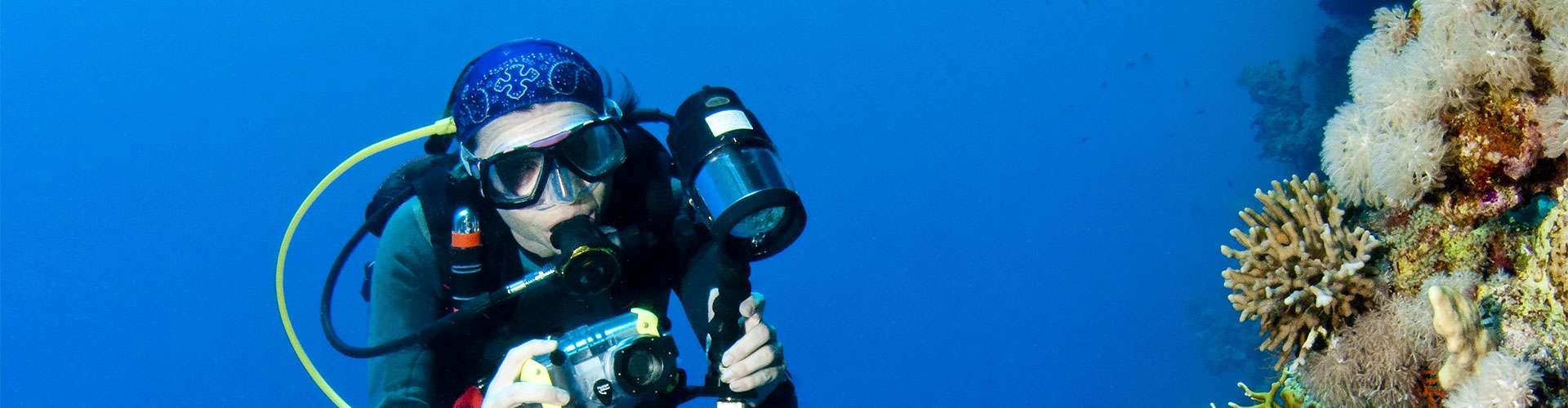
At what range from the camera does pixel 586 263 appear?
2322mm

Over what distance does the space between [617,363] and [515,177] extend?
3.03 feet

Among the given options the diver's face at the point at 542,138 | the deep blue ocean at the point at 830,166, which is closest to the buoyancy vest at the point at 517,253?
the diver's face at the point at 542,138

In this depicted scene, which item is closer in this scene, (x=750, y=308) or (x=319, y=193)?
(x=750, y=308)

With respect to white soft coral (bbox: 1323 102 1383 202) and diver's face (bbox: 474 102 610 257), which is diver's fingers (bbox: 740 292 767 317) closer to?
diver's face (bbox: 474 102 610 257)

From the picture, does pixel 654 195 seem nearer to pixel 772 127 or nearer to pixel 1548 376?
pixel 1548 376

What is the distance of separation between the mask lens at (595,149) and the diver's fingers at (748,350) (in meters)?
0.95

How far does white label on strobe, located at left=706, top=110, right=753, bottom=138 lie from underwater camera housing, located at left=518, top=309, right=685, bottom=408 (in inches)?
22.4

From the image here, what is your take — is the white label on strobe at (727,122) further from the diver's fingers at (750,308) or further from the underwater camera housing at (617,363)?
the underwater camera housing at (617,363)

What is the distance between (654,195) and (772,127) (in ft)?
212

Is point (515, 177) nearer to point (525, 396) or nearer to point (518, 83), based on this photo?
point (518, 83)

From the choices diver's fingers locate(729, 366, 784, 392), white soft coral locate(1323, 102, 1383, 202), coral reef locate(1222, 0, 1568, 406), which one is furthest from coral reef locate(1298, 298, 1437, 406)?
diver's fingers locate(729, 366, 784, 392)

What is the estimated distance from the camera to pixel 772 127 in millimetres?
67250

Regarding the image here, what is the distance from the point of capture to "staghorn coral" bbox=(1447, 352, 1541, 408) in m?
2.31

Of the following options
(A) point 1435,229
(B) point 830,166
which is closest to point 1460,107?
(A) point 1435,229
